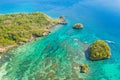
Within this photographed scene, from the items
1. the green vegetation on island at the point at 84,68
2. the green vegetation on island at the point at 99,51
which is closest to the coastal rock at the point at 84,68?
the green vegetation on island at the point at 84,68

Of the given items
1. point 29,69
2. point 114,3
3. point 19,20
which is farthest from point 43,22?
point 114,3

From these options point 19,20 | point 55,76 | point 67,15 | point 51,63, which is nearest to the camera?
point 55,76

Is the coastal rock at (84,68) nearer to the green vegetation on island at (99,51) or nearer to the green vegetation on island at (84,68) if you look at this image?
the green vegetation on island at (84,68)

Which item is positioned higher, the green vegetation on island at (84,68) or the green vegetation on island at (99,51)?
the green vegetation on island at (99,51)

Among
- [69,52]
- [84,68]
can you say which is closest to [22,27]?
[69,52]

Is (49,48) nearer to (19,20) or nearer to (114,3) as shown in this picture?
(19,20)

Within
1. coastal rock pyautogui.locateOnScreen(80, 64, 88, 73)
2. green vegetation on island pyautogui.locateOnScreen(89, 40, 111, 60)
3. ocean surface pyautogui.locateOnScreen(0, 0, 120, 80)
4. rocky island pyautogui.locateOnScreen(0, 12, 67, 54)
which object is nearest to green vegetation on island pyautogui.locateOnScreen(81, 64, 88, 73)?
coastal rock pyautogui.locateOnScreen(80, 64, 88, 73)
